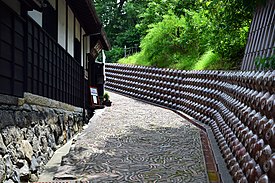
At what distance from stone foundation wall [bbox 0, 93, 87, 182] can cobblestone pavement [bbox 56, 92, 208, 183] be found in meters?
0.49

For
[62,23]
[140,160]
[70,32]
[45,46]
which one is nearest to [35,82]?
[45,46]

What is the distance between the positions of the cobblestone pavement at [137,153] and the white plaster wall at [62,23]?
258cm

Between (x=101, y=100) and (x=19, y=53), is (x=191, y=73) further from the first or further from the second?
(x=19, y=53)

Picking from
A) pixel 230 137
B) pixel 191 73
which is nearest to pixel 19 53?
pixel 230 137

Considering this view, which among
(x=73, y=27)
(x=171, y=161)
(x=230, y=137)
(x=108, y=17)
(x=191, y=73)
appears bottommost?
(x=171, y=161)

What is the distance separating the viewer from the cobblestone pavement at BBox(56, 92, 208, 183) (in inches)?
224

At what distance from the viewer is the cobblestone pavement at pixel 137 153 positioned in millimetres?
5691

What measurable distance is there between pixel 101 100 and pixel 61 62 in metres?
7.44

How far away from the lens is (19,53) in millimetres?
5504

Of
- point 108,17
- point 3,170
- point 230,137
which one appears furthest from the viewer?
point 108,17

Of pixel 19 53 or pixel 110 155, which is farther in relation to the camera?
pixel 110 155

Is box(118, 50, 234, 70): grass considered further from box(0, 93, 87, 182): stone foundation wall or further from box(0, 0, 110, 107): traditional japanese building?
box(0, 93, 87, 182): stone foundation wall

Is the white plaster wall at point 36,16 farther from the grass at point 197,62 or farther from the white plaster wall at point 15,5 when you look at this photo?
the grass at point 197,62

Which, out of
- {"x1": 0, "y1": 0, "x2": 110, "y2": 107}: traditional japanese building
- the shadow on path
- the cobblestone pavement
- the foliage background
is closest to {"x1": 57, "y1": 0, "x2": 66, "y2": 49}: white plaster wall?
{"x1": 0, "y1": 0, "x2": 110, "y2": 107}: traditional japanese building
